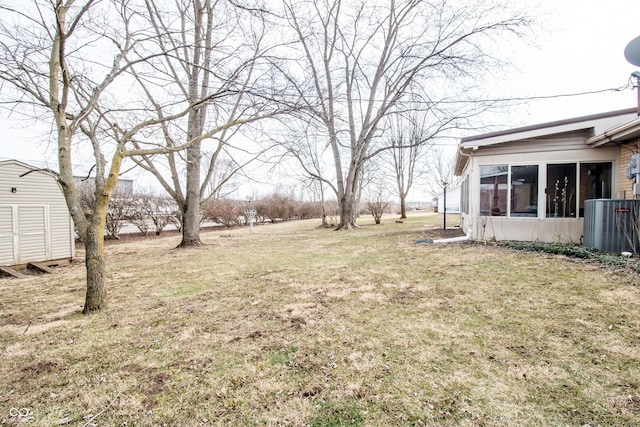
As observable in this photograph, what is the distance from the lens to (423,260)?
6215 millimetres

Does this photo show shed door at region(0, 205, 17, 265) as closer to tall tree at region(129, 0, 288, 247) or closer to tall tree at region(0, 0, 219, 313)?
tall tree at region(0, 0, 219, 313)

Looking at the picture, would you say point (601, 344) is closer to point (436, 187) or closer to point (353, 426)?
point (353, 426)

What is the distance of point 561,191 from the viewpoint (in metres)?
7.13

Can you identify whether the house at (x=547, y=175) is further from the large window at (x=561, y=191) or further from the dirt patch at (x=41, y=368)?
the dirt patch at (x=41, y=368)

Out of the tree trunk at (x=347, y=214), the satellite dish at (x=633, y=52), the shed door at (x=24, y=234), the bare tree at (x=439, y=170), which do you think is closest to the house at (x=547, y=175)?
the satellite dish at (x=633, y=52)

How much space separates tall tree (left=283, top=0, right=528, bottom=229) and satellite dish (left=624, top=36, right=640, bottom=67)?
A: 6613 millimetres

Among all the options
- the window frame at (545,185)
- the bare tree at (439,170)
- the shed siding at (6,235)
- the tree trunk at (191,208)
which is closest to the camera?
the shed siding at (6,235)

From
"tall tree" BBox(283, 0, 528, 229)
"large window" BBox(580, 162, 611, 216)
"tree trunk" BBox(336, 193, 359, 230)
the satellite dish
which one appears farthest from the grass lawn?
"tree trunk" BBox(336, 193, 359, 230)

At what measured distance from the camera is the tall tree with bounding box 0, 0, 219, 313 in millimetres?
3627

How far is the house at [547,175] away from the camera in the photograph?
21.4ft

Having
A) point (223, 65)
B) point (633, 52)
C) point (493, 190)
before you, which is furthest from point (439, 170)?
point (223, 65)

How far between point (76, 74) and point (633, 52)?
8944 millimetres

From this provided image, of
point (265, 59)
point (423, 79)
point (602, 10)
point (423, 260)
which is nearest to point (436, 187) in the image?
point (423, 79)

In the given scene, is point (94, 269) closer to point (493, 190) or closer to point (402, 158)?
point (493, 190)
